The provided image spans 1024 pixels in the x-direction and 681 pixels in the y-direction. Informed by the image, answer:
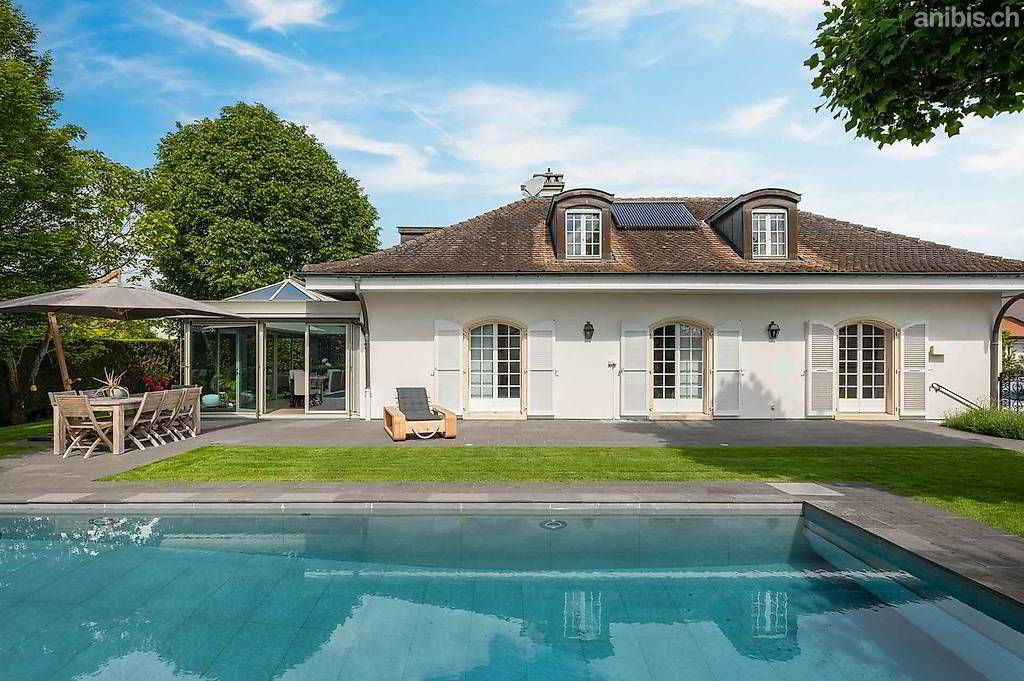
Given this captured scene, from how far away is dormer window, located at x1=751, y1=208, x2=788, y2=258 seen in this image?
1389cm

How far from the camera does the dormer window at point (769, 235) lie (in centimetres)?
1389

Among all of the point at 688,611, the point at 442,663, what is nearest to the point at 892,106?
the point at 688,611

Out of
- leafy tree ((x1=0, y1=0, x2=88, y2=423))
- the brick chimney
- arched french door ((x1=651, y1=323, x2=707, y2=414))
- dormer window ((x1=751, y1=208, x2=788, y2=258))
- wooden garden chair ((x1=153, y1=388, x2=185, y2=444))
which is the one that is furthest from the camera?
the brick chimney

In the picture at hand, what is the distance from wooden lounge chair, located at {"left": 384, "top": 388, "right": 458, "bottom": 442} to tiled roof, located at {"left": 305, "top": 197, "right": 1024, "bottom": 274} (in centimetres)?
327

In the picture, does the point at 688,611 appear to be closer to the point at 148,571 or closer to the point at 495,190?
the point at 148,571

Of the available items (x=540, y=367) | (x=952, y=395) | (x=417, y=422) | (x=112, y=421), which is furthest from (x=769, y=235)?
(x=112, y=421)

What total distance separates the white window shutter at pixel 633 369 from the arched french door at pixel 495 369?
96.6 inches

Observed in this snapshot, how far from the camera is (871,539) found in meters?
4.94

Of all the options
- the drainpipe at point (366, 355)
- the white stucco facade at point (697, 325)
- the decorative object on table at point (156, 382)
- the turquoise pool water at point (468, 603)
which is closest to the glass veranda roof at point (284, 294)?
the drainpipe at point (366, 355)

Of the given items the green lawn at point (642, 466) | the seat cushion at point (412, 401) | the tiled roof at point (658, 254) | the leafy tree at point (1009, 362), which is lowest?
the green lawn at point (642, 466)

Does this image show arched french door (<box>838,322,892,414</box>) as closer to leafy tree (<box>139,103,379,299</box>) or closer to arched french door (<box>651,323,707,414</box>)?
arched french door (<box>651,323,707,414</box>)

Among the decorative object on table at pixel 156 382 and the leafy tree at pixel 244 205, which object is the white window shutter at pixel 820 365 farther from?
the leafy tree at pixel 244 205

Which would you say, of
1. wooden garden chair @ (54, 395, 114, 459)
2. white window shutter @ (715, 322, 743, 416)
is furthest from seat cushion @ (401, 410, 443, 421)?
white window shutter @ (715, 322, 743, 416)

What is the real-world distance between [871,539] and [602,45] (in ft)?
33.5
